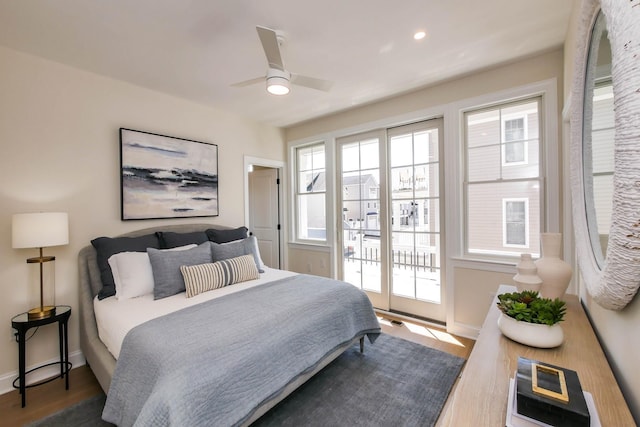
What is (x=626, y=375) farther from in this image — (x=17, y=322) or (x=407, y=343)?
(x=17, y=322)

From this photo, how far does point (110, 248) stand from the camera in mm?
2477

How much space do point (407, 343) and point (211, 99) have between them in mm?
3504

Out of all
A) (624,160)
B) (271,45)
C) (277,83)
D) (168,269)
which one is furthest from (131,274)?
(624,160)

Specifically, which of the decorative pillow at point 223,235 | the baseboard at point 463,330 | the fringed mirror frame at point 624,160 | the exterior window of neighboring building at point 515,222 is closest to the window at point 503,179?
the exterior window of neighboring building at point 515,222

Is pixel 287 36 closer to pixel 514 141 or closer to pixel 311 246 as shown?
Result: pixel 514 141

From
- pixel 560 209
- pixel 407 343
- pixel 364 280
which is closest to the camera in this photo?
pixel 560 209

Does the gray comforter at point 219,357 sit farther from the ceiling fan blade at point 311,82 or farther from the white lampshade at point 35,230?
the ceiling fan blade at point 311,82

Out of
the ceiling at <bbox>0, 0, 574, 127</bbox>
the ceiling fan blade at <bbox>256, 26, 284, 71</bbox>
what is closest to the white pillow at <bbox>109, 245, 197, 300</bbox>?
the ceiling at <bbox>0, 0, 574, 127</bbox>

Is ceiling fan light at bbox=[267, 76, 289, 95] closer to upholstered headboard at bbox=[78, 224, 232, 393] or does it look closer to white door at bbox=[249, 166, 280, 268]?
upholstered headboard at bbox=[78, 224, 232, 393]

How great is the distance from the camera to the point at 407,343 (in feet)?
9.17

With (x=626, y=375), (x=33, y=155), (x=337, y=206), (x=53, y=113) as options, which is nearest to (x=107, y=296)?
(x=33, y=155)

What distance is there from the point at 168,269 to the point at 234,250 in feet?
2.22

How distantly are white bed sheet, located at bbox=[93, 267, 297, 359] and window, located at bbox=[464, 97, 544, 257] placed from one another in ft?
7.87

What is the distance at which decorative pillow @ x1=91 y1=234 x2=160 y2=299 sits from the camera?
234 cm
